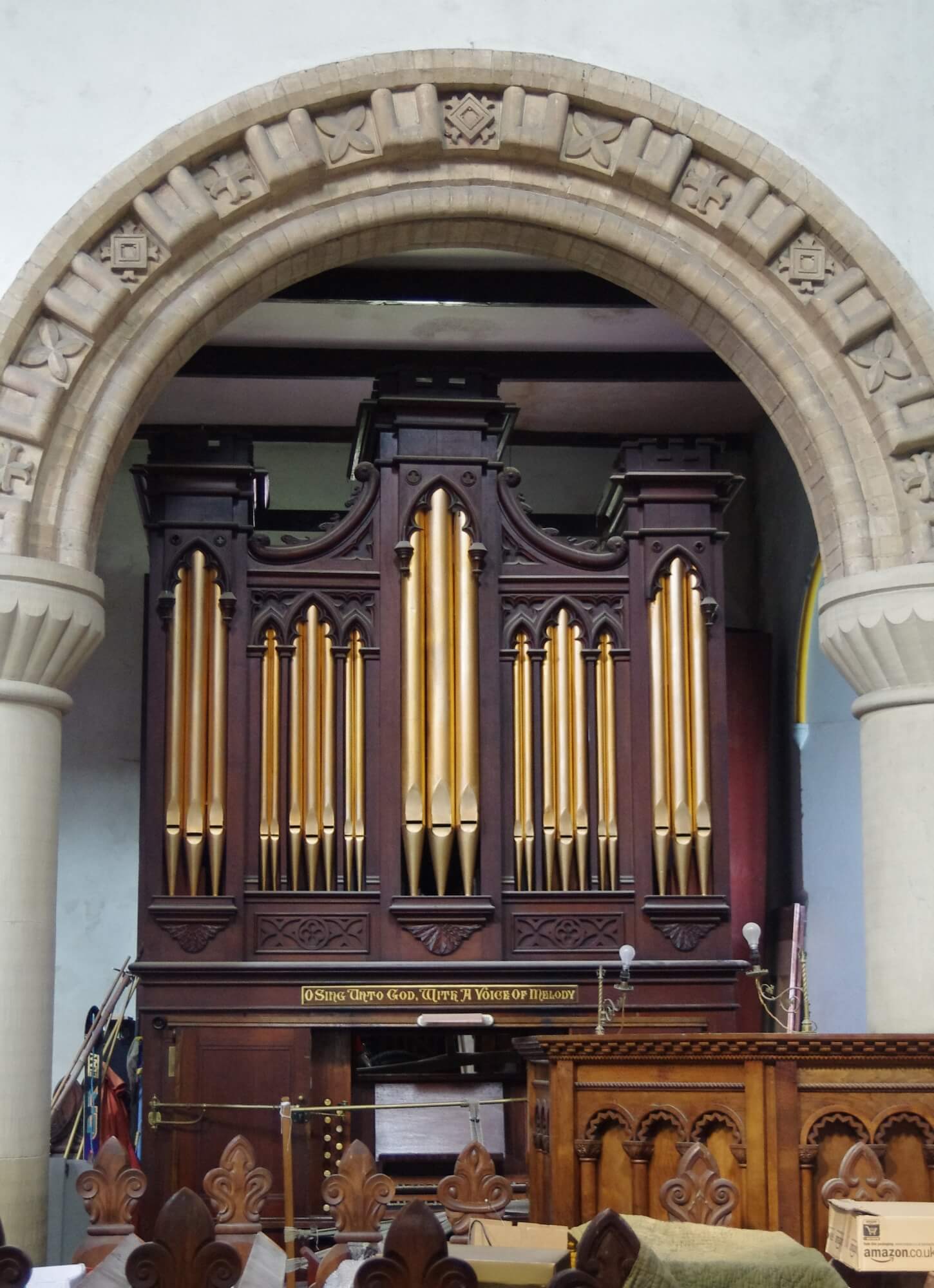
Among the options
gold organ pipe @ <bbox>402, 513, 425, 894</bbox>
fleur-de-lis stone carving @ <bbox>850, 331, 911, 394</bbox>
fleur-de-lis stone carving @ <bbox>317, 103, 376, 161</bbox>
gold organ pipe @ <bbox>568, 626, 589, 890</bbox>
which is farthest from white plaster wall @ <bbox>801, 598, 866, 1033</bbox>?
fleur-de-lis stone carving @ <bbox>317, 103, 376, 161</bbox>

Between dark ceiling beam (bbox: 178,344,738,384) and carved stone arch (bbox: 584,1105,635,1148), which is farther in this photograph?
dark ceiling beam (bbox: 178,344,738,384)

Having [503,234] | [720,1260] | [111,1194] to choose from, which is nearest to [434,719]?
[503,234]

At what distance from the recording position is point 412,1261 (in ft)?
6.82

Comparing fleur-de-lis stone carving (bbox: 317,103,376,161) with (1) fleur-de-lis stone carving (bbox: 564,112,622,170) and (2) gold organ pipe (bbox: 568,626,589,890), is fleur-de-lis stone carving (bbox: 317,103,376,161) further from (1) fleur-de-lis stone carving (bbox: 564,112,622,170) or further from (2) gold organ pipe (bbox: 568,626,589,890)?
(2) gold organ pipe (bbox: 568,626,589,890)

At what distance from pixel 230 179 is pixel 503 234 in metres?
1.01

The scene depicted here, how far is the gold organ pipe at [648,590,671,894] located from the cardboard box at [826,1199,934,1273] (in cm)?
365

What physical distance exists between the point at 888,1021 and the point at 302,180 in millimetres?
3455

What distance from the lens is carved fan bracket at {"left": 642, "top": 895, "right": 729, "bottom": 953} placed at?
744 centimetres

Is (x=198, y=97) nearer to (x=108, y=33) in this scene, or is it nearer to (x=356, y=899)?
(x=108, y=33)

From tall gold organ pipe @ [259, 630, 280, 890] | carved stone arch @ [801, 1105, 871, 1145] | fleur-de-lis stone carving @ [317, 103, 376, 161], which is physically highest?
fleur-de-lis stone carving @ [317, 103, 376, 161]

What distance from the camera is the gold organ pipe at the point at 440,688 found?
7422 millimetres

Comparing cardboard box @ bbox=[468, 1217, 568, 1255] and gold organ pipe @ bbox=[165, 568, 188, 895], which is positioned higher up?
gold organ pipe @ bbox=[165, 568, 188, 895]

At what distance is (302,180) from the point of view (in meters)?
6.33

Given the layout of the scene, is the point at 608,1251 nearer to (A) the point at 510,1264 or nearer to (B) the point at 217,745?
(A) the point at 510,1264
